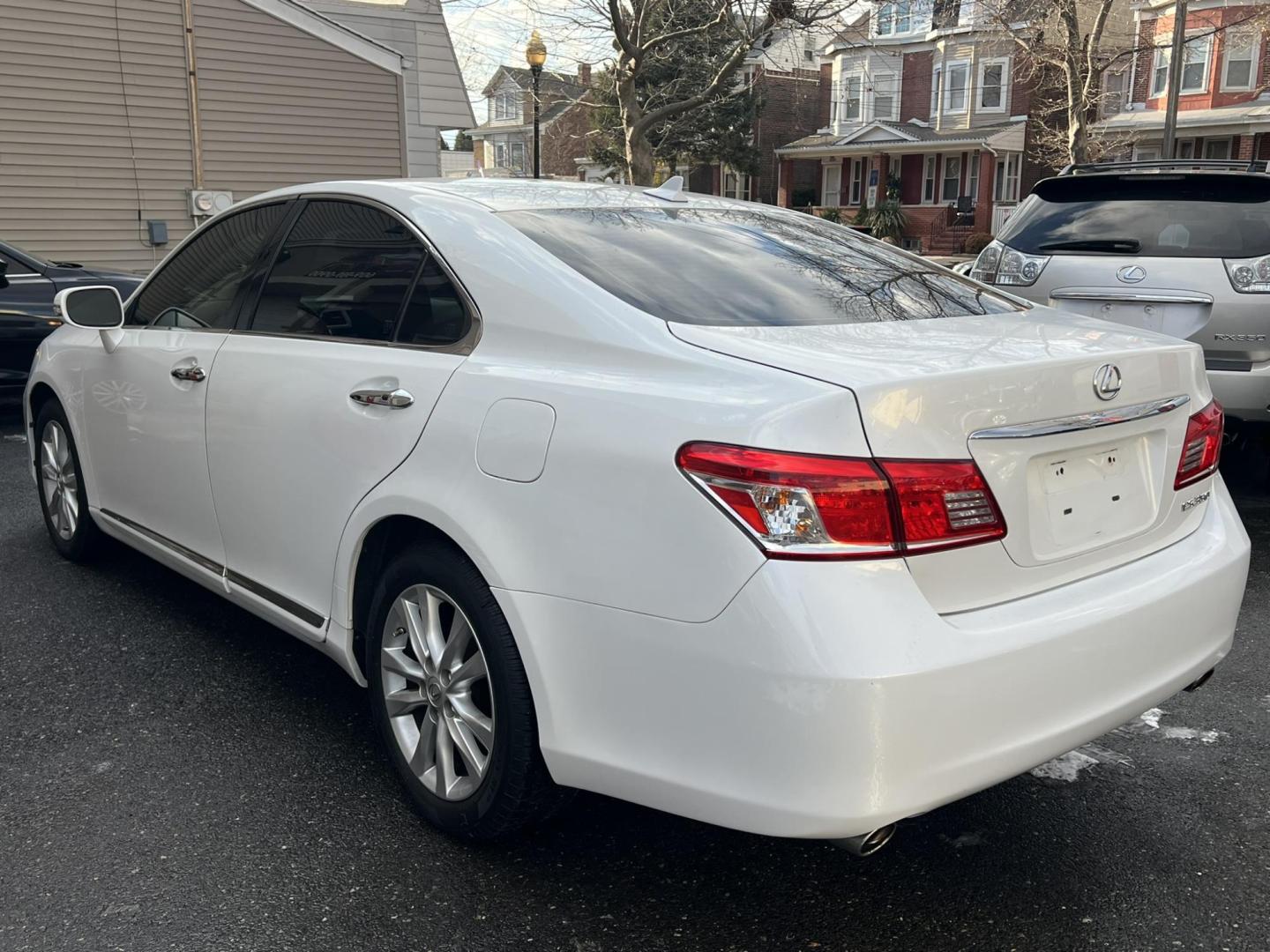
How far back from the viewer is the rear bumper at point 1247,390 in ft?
18.4

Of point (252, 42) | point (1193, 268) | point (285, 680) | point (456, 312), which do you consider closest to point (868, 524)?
point (456, 312)

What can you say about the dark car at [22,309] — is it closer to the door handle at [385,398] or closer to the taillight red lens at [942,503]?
the door handle at [385,398]

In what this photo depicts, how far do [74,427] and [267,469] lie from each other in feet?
5.85

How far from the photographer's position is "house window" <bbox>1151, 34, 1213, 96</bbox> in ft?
119

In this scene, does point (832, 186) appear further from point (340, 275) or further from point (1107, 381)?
point (1107, 381)

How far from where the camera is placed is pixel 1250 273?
5.69 m

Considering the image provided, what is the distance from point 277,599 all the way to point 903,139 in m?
41.7

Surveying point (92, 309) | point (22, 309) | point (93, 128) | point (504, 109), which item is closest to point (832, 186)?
point (504, 109)

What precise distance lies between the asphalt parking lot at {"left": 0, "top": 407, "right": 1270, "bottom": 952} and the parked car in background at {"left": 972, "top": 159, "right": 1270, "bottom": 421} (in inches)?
92.4

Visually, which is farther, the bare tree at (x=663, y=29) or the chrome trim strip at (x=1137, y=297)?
the bare tree at (x=663, y=29)

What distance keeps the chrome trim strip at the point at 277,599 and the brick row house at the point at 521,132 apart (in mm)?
43733

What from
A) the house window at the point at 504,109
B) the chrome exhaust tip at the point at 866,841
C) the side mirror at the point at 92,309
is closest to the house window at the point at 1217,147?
the house window at the point at 504,109

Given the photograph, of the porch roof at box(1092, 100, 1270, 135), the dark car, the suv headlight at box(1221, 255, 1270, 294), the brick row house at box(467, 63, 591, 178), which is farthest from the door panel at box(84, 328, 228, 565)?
the brick row house at box(467, 63, 591, 178)

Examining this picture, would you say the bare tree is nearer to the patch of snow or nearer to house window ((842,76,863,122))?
the patch of snow
